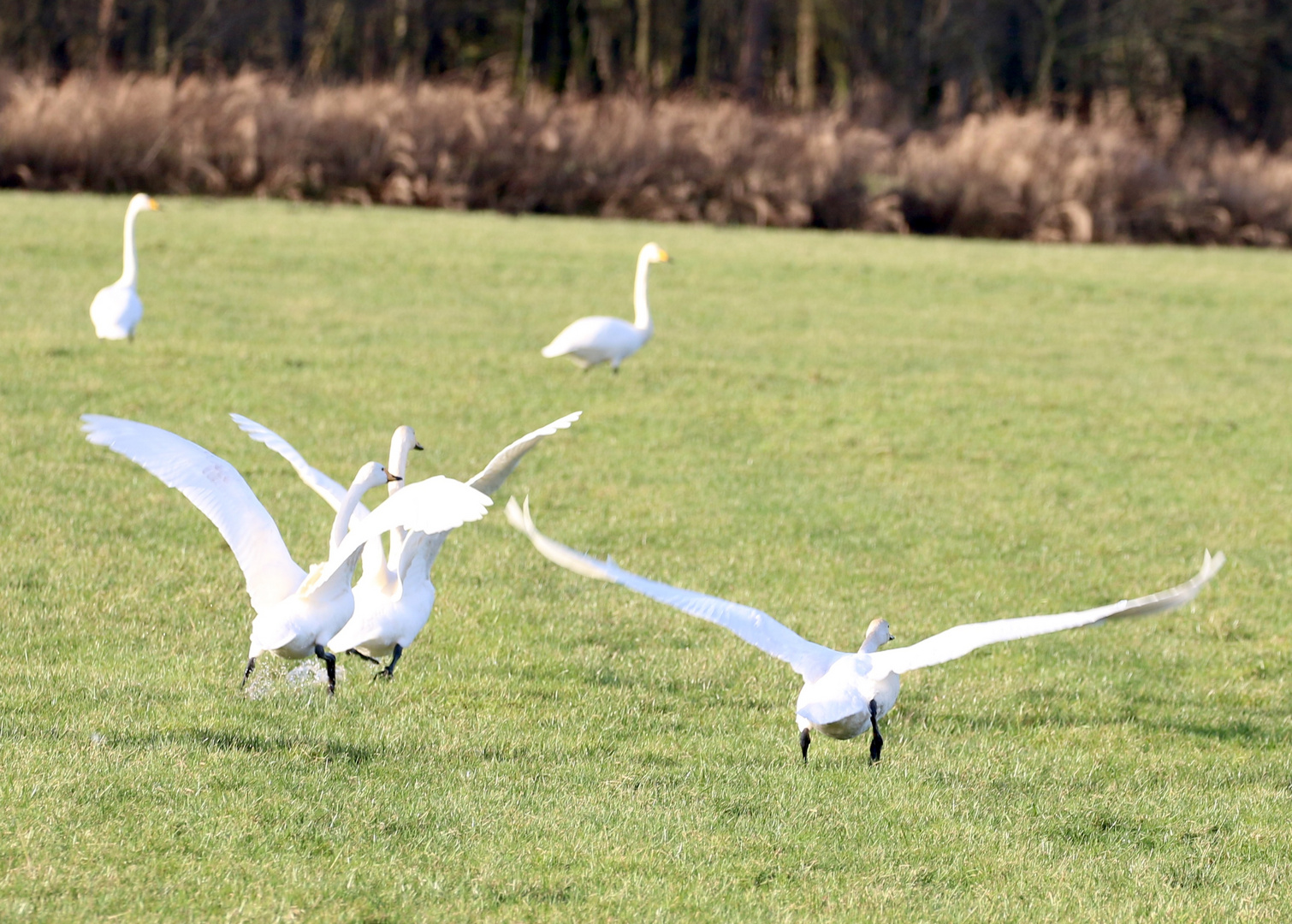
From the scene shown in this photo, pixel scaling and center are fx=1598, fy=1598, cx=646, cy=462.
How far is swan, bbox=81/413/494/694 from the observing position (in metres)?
5.41

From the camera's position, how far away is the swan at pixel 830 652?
15.5ft

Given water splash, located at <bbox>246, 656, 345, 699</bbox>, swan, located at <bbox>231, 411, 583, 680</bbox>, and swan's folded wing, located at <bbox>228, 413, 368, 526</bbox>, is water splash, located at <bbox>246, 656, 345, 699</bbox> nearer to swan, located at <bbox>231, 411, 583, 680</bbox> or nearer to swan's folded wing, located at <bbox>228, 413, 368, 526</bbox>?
swan, located at <bbox>231, 411, 583, 680</bbox>

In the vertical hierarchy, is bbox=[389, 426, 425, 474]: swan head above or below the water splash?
above

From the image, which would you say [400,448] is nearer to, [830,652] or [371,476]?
[371,476]

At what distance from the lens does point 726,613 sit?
5160mm

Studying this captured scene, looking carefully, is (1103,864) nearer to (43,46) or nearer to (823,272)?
(823,272)

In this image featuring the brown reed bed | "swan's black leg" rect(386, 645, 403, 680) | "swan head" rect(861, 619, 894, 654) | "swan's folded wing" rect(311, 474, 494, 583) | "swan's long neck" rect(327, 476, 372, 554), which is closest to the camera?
"swan's folded wing" rect(311, 474, 494, 583)

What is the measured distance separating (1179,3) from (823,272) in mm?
25612

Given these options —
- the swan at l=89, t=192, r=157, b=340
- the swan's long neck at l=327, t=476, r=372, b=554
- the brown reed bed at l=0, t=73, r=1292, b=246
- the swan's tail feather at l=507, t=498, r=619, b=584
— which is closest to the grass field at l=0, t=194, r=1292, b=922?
the swan at l=89, t=192, r=157, b=340

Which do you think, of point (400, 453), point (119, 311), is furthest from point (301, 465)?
point (119, 311)

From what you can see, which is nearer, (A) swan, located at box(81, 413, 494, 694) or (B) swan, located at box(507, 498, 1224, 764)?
(B) swan, located at box(507, 498, 1224, 764)

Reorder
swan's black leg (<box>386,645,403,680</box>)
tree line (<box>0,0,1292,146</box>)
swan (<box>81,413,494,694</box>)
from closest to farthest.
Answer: swan (<box>81,413,494,694</box>)
swan's black leg (<box>386,645,403,680</box>)
tree line (<box>0,0,1292,146</box>)

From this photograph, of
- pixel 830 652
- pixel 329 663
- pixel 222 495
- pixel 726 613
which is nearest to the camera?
pixel 726 613

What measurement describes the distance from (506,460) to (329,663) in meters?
1.12
